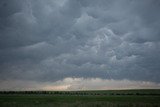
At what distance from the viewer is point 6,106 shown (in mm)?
43625

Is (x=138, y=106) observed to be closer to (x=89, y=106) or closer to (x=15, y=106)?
(x=89, y=106)

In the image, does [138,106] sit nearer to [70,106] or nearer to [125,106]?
[125,106]

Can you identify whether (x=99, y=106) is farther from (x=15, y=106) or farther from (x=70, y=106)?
(x=15, y=106)

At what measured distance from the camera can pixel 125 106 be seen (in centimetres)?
4425

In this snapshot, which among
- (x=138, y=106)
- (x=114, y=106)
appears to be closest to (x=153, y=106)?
(x=138, y=106)

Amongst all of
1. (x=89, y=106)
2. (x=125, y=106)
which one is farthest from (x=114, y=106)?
(x=89, y=106)

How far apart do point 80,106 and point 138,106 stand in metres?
11.2

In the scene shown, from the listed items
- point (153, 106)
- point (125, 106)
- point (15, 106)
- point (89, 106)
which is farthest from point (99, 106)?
point (15, 106)

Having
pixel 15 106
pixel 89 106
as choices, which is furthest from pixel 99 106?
pixel 15 106

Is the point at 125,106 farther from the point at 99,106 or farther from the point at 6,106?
the point at 6,106

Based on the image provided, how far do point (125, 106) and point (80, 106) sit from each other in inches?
350

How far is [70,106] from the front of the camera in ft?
143

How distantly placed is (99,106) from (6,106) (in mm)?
18071

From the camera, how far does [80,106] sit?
4347 cm
